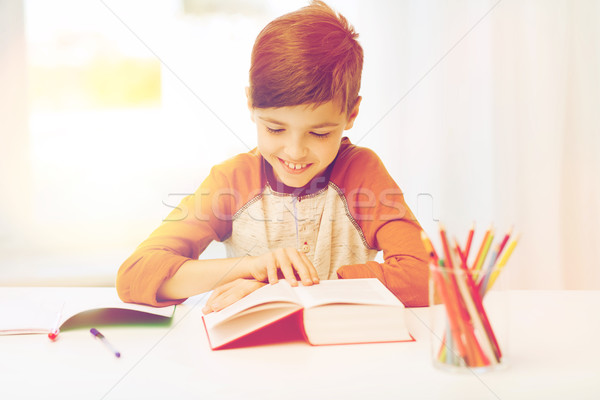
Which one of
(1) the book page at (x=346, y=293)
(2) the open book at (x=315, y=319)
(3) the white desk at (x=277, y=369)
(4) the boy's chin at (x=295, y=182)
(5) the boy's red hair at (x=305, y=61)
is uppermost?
(5) the boy's red hair at (x=305, y=61)

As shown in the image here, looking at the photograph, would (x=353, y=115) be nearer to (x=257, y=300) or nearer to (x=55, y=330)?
(x=257, y=300)

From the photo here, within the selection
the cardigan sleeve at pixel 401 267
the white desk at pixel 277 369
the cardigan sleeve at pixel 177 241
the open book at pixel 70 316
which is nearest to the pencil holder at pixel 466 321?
the white desk at pixel 277 369

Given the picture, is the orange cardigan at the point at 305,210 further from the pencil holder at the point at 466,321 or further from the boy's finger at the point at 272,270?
the pencil holder at the point at 466,321

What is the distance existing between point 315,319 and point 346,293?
2.8 inches

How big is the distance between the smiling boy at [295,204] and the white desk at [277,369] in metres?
0.17

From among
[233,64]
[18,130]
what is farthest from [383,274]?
[18,130]

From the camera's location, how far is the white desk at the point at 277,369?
2.15 ft

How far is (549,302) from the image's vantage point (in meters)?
1.06

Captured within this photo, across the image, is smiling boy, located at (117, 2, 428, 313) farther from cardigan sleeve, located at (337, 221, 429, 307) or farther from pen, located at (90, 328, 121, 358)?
pen, located at (90, 328, 121, 358)

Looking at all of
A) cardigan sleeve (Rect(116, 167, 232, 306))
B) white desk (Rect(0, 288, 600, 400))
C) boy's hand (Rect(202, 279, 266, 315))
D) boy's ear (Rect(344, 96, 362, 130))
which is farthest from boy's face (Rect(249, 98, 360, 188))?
white desk (Rect(0, 288, 600, 400))

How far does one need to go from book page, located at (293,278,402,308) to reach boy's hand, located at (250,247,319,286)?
1.0 inches

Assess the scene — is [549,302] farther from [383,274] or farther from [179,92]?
[179,92]

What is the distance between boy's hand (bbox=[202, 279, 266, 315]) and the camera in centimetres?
93

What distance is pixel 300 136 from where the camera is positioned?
1130 mm
